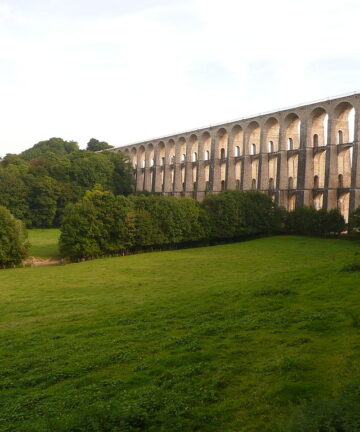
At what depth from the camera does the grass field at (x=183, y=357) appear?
7.05 m

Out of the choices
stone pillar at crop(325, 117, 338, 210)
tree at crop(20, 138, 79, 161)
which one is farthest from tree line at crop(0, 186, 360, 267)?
tree at crop(20, 138, 79, 161)

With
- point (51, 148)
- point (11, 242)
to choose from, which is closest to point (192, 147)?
point (11, 242)

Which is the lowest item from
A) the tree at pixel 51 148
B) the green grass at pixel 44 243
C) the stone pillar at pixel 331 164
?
the green grass at pixel 44 243

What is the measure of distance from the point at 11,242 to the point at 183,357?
3310 centimetres

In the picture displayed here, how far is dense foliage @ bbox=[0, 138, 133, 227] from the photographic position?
7044 centimetres

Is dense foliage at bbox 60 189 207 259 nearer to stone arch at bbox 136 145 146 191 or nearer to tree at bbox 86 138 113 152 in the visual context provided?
stone arch at bbox 136 145 146 191

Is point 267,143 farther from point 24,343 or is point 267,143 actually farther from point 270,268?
point 24,343

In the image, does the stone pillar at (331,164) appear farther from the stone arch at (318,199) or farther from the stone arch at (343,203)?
the stone arch at (318,199)

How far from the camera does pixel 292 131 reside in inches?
2296

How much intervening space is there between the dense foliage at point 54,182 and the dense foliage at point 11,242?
3056 cm

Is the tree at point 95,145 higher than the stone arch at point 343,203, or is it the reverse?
the tree at point 95,145

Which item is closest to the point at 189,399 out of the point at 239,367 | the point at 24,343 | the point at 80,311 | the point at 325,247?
the point at 239,367

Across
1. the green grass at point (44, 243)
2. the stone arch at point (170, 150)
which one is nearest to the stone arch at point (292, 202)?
the green grass at point (44, 243)

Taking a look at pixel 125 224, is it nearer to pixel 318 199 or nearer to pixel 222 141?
pixel 318 199
